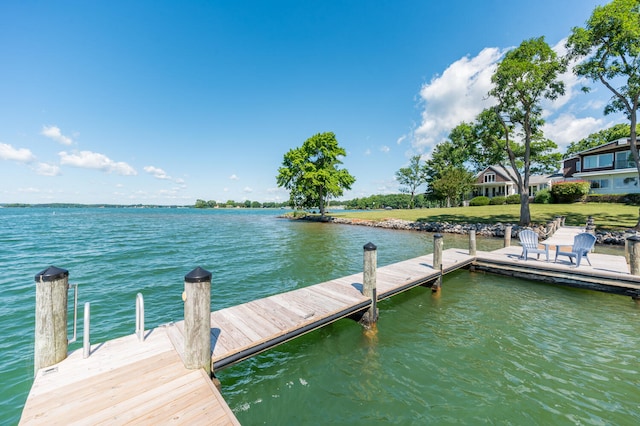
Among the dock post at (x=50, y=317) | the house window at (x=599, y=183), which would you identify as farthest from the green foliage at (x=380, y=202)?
the dock post at (x=50, y=317)

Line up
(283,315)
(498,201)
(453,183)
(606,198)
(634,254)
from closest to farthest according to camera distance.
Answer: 1. (283,315)
2. (634,254)
3. (606,198)
4. (498,201)
5. (453,183)

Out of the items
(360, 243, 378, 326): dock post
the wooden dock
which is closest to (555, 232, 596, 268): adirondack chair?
the wooden dock

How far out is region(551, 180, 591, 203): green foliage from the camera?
31438 mm

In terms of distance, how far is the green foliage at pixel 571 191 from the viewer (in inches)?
1238

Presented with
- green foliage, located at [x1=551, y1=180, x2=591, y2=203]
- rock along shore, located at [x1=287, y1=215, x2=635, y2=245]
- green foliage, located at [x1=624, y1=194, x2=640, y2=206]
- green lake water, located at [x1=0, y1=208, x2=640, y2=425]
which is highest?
green foliage, located at [x1=551, y1=180, x2=591, y2=203]

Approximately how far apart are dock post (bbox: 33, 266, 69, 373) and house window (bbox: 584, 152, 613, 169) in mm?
47755

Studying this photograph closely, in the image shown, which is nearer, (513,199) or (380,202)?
(513,199)

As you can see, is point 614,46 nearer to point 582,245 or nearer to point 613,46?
point 613,46

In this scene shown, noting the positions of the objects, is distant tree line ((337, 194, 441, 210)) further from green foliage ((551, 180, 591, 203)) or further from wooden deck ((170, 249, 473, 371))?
wooden deck ((170, 249, 473, 371))

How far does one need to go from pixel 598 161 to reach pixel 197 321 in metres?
47.0

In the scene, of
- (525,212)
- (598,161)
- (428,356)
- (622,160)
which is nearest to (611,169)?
(622,160)

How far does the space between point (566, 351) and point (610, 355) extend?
2.48 feet

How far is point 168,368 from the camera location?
12.5 ft

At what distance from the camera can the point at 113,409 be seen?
119 inches
